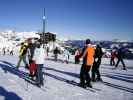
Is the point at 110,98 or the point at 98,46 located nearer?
the point at 110,98

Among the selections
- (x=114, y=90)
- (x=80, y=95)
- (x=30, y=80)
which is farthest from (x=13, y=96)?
(x=114, y=90)

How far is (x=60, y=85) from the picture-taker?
10.8 meters

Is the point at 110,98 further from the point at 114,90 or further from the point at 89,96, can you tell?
the point at 114,90

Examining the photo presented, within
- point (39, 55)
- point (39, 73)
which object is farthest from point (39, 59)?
point (39, 73)

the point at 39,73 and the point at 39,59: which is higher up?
the point at 39,59

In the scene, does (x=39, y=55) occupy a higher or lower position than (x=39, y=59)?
higher

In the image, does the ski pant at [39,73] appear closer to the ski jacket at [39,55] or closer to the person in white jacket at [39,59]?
the person in white jacket at [39,59]

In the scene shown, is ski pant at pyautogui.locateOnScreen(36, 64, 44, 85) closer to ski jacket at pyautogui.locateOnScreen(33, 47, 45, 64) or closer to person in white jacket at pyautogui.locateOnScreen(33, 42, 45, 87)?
person in white jacket at pyautogui.locateOnScreen(33, 42, 45, 87)

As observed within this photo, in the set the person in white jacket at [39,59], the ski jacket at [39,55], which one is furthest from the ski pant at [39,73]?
the ski jacket at [39,55]

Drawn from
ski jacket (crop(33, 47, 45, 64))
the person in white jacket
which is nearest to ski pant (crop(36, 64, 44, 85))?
the person in white jacket

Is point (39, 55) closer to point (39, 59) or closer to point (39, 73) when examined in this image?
point (39, 59)

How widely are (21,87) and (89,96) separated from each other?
2785 millimetres

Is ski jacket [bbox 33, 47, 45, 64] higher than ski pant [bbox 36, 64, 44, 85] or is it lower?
higher

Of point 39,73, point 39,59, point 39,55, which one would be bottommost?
point 39,73
